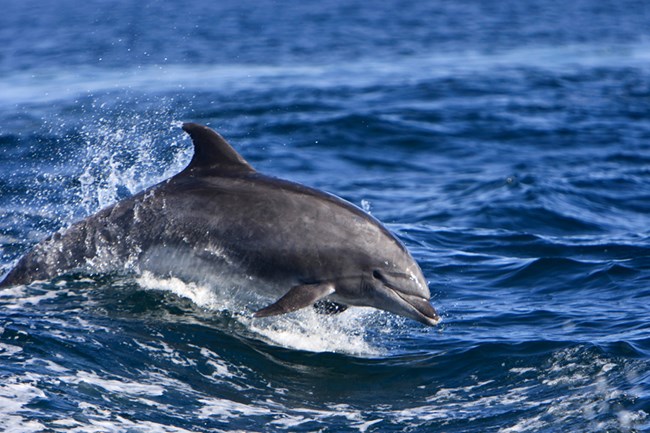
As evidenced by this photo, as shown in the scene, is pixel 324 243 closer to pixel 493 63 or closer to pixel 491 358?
pixel 491 358

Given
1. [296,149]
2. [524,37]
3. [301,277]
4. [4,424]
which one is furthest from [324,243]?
[524,37]

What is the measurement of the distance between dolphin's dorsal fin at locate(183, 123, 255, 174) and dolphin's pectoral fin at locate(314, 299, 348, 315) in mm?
1630

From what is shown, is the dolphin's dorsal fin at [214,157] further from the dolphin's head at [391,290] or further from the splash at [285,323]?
the dolphin's head at [391,290]

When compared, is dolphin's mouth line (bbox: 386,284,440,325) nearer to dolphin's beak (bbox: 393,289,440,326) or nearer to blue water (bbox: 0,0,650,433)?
dolphin's beak (bbox: 393,289,440,326)

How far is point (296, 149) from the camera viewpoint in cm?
2292

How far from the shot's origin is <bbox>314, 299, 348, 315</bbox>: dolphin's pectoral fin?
34.6 ft

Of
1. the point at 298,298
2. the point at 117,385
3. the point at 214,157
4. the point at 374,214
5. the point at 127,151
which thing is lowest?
the point at 374,214

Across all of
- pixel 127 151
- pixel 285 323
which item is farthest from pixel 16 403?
pixel 127 151

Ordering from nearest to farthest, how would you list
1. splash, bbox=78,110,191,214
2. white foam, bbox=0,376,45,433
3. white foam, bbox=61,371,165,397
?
1. white foam, bbox=0,376,45,433
2. white foam, bbox=61,371,165,397
3. splash, bbox=78,110,191,214

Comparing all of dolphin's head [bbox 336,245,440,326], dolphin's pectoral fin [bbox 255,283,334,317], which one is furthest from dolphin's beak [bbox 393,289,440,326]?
dolphin's pectoral fin [bbox 255,283,334,317]

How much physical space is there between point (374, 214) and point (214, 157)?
682cm

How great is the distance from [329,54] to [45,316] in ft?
95.6

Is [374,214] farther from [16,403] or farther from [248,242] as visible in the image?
[16,403]

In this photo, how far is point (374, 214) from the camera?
57.5 ft
